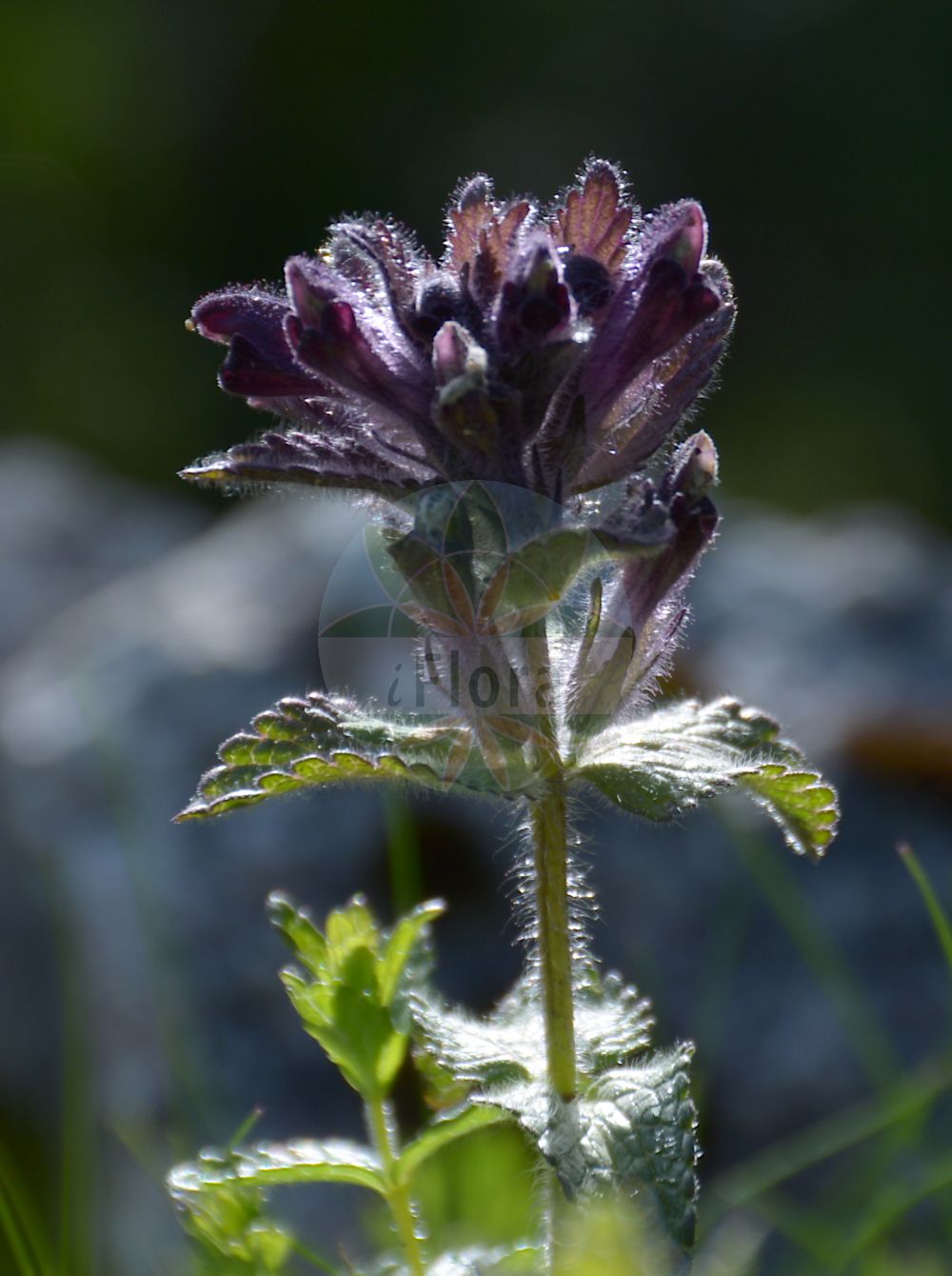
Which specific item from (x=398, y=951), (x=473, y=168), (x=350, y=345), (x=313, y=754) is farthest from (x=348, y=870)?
(x=473, y=168)

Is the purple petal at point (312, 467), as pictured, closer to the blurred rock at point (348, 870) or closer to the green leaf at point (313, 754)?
the green leaf at point (313, 754)

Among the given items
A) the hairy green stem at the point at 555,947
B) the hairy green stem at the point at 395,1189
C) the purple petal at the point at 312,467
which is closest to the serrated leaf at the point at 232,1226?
the hairy green stem at the point at 395,1189

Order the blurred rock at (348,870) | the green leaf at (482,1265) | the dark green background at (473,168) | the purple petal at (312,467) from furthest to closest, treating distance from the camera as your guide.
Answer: the dark green background at (473,168) < the blurred rock at (348,870) < the green leaf at (482,1265) < the purple petal at (312,467)

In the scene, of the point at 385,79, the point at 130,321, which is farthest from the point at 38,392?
the point at 385,79

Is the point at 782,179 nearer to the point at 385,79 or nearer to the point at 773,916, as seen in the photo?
the point at 385,79

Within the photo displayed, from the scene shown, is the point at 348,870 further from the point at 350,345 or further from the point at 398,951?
the point at 350,345
